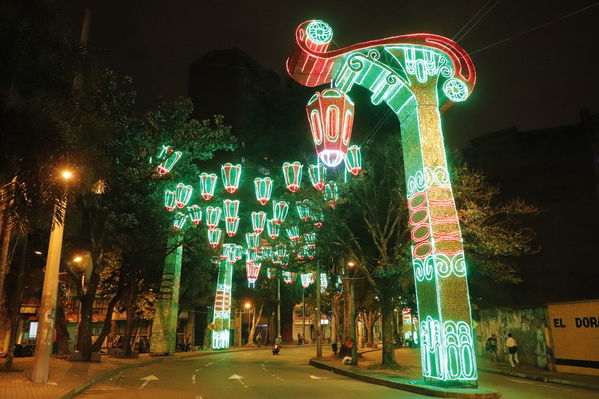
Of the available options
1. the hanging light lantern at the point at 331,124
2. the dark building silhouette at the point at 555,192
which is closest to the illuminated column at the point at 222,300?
the dark building silhouette at the point at 555,192

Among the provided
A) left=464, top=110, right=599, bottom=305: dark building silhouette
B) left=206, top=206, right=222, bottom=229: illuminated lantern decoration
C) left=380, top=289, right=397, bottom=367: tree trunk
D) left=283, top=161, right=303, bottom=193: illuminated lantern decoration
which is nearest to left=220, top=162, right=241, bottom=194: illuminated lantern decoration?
left=283, top=161, right=303, bottom=193: illuminated lantern decoration

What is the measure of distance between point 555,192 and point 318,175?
2667 centimetres

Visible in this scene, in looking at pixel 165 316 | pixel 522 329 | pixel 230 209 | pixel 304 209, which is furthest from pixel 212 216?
pixel 522 329

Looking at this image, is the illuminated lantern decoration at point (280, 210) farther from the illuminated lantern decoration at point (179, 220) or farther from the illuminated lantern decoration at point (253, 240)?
the illuminated lantern decoration at point (253, 240)

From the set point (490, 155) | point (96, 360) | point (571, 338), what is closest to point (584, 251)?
point (490, 155)

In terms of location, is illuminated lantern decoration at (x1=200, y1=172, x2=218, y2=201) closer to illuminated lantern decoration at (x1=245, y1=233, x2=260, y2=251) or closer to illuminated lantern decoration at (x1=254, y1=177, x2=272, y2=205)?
illuminated lantern decoration at (x1=254, y1=177, x2=272, y2=205)

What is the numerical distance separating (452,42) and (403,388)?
454 inches

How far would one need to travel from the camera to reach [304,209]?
78.0 ft

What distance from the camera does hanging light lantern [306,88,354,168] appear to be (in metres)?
13.4

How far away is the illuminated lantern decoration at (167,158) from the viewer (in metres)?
23.4

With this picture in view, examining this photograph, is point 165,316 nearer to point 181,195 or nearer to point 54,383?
point 181,195

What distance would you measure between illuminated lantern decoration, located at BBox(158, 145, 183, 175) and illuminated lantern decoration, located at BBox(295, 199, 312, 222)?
653cm

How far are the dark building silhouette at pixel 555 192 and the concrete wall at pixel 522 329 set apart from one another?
25.5ft

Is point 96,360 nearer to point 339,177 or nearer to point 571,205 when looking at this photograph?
point 339,177
